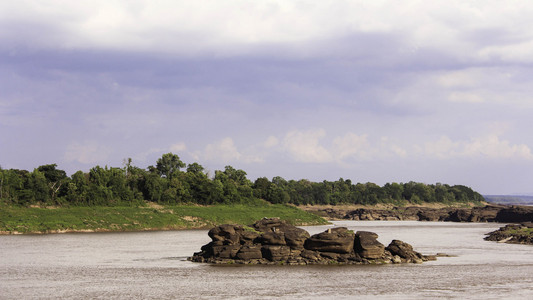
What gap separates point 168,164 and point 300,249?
5188 inches

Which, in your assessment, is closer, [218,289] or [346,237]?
[218,289]

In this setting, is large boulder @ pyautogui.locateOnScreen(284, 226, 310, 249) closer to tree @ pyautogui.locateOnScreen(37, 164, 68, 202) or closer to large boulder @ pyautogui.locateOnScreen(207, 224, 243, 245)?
large boulder @ pyautogui.locateOnScreen(207, 224, 243, 245)

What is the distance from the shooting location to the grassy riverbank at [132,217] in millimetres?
120625

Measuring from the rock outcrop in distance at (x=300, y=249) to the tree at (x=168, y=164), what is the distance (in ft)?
413

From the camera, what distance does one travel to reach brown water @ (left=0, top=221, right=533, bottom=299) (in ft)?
149

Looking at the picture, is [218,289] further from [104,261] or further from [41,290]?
[104,261]

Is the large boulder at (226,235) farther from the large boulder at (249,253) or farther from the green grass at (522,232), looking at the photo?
the green grass at (522,232)

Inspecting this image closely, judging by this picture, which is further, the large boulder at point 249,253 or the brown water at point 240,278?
the large boulder at point 249,253

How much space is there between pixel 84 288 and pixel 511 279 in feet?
123

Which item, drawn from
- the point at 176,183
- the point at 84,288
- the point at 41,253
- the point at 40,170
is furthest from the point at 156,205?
the point at 84,288

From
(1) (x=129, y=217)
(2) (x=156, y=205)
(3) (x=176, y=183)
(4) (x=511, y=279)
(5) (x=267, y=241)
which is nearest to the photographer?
(4) (x=511, y=279)

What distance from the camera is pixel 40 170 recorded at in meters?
144

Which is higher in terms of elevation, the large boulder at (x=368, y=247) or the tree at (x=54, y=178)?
the tree at (x=54, y=178)

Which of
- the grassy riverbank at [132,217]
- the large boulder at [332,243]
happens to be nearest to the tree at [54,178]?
the grassy riverbank at [132,217]
